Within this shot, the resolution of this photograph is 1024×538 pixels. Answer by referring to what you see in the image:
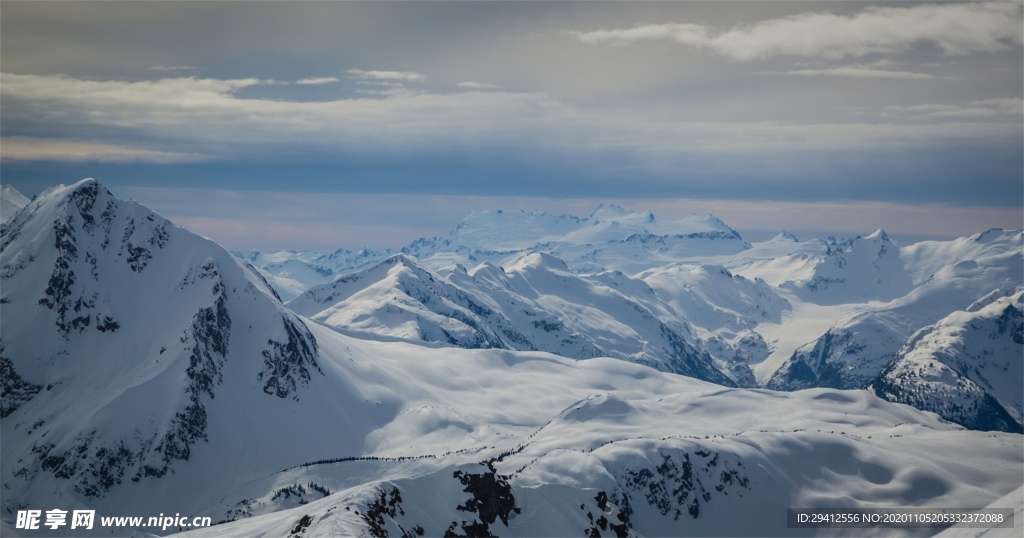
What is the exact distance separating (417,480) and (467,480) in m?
13.6

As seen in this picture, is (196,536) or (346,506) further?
(196,536)

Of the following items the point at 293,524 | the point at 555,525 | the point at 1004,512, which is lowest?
the point at 555,525

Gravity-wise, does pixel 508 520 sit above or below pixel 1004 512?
below

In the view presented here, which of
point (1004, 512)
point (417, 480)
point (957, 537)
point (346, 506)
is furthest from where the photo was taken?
point (417, 480)

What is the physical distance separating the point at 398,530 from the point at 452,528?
17786 mm

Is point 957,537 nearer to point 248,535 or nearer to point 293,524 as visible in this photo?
point 293,524

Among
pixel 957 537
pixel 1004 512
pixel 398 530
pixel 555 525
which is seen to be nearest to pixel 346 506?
pixel 398 530

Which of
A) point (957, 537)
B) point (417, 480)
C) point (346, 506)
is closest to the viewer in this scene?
point (957, 537)

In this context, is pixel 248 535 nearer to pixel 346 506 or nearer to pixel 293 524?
pixel 293 524

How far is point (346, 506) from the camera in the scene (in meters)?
160

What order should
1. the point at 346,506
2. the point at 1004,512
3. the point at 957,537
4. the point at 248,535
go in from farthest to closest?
the point at 248,535 < the point at 346,506 < the point at 1004,512 < the point at 957,537

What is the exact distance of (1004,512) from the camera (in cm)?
14650

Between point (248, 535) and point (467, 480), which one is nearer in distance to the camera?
point (248, 535)

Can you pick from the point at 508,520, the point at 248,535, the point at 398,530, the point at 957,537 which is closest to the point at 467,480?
the point at 508,520
